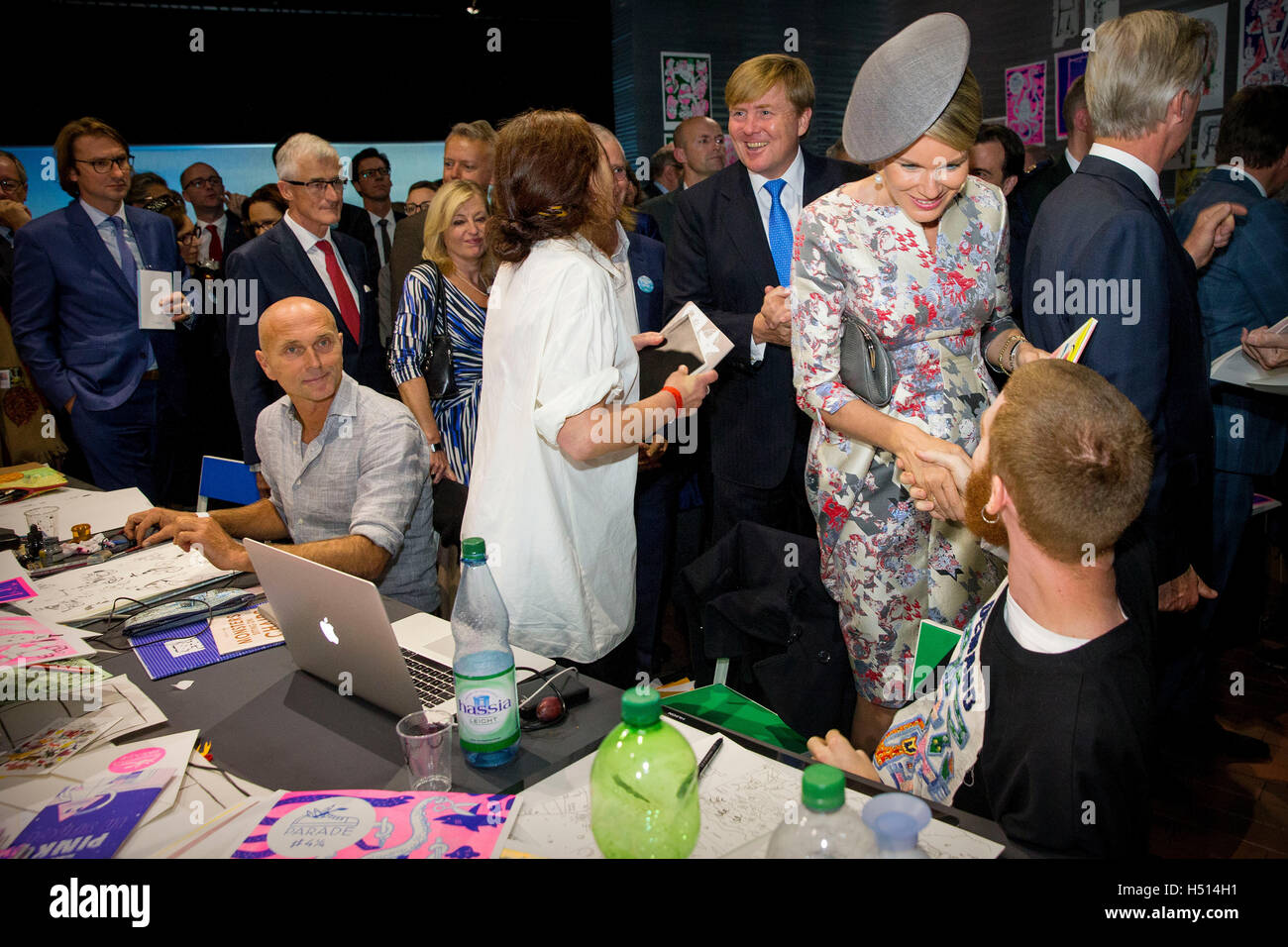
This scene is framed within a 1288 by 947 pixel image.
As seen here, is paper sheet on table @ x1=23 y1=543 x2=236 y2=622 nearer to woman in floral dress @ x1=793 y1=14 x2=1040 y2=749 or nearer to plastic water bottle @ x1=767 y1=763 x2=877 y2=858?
woman in floral dress @ x1=793 y1=14 x2=1040 y2=749

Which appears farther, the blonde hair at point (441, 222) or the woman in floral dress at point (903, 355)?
the blonde hair at point (441, 222)

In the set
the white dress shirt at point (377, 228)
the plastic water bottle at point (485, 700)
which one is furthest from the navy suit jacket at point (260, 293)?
the plastic water bottle at point (485, 700)

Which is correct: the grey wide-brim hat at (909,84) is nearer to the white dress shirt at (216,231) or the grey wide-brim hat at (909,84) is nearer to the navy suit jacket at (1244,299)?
the navy suit jacket at (1244,299)

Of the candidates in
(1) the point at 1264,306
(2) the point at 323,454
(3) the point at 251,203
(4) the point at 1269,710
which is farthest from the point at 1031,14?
(2) the point at 323,454

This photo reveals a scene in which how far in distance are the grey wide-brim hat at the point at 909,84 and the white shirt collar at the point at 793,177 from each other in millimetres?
806

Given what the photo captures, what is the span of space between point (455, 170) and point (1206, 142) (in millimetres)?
3612

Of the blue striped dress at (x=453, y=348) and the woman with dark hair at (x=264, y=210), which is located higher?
the woman with dark hair at (x=264, y=210)

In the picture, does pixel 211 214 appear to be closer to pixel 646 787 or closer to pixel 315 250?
pixel 315 250

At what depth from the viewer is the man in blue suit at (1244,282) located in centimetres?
274

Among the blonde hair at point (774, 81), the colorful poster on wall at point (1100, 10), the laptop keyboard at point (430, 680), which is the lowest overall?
the laptop keyboard at point (430, 680)

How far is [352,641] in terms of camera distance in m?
1.44

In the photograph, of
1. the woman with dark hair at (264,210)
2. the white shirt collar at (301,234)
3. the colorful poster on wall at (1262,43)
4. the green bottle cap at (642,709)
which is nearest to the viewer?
the green bottle cap at (642,709)
